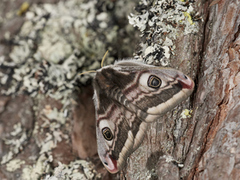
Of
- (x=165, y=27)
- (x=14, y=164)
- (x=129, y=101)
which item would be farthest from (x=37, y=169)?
(x=165, y=27)

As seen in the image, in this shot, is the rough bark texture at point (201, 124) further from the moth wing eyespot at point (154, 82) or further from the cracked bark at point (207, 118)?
the moth wing eyespot at point (154, 82)

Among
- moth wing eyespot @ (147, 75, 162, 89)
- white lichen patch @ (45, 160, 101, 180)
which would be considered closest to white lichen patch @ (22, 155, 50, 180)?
white lichen patch @ (45, 160, 101, 180)

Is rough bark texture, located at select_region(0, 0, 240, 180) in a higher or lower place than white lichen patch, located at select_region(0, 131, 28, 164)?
A: higher

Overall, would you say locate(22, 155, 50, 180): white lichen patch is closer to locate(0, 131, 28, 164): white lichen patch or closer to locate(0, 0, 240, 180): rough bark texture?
locate(0, 0, 240, 180): rough bark texture

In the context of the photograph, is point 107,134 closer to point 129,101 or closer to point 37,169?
point 129,101

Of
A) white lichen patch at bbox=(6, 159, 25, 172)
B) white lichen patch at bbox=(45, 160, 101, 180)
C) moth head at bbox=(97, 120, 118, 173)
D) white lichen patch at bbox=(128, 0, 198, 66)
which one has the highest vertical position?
white lichen patch at bbox=(128, 0, 198, 66)

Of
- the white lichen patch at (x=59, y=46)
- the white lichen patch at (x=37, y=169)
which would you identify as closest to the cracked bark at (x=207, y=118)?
the white lichen patch at (x=37, y=169)

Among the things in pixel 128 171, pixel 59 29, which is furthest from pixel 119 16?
pixel 128 171
